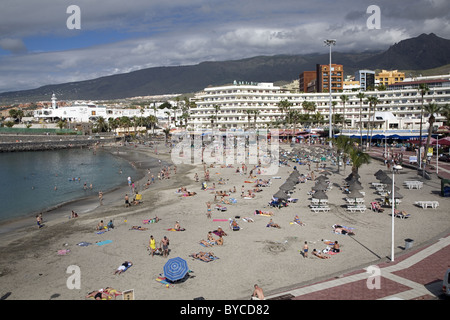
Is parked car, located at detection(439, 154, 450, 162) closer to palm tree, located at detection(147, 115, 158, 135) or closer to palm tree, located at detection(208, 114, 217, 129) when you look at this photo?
palm tree, located at detection(208, 114, 217, 129)

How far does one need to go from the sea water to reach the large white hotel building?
35.4m

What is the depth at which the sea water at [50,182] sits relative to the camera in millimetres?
33531

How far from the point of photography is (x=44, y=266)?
16359mm

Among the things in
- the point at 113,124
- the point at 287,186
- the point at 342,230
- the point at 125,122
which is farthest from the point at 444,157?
the point at 113,124

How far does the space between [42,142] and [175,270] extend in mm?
97367

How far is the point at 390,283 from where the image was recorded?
12195 millimetres

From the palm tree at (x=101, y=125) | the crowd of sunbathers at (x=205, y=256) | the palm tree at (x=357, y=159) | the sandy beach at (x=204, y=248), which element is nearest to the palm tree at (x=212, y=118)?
the palm tree at (x=101, y=125)

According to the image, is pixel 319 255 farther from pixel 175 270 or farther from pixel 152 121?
pixel 152 121

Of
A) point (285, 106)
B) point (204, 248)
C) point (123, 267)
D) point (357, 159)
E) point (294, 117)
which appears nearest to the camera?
point (123, 267)

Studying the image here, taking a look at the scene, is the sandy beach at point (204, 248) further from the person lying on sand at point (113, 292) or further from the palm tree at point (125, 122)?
the palm tree at point (125, 122)

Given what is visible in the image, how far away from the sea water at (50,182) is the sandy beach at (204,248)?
768cm
